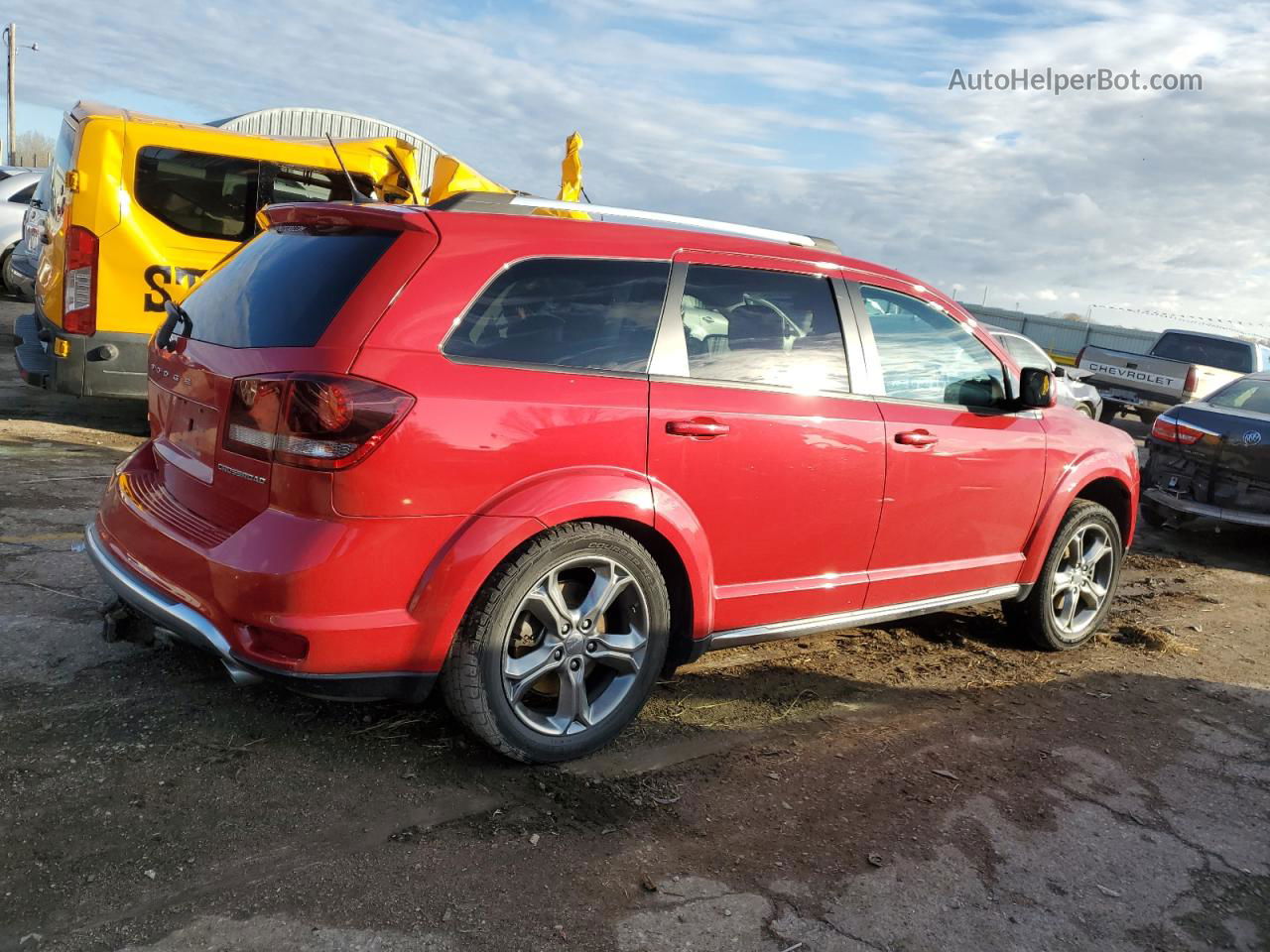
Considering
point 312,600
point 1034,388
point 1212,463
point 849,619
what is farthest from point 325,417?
point 1212,463

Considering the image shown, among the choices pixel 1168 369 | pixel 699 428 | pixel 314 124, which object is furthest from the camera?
pixel 314 124

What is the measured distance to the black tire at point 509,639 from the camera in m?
3.11

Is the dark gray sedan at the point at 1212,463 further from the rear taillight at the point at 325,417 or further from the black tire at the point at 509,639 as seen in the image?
the rear taillight at the point at 325,417

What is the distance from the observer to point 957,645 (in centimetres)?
515

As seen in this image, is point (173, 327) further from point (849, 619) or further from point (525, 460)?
point (849, 619)

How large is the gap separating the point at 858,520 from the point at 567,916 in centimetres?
197

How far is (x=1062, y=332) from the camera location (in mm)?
32688

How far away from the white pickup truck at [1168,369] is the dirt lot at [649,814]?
11509 mm

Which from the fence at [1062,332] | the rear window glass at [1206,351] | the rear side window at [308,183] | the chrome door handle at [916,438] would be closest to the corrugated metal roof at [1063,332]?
the fence at [1062,332]

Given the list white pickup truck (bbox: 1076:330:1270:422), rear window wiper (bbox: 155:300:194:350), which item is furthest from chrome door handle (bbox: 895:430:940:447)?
white pickup truck (bbox: 1076:330:1270:422)

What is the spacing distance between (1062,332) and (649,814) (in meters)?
Answer: 32.9

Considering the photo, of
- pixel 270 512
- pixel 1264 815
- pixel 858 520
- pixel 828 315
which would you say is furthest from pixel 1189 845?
pixel 270 512

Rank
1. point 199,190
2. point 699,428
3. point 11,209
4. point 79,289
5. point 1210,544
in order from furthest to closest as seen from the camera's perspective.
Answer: point 11,209 < point 1210,544 < point 199,190 < point 79,289 < point 699,428

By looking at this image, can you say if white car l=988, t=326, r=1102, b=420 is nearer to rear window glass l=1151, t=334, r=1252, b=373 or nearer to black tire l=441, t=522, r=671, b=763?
rear window glass l=1151, t=334, r=1252, b=373
